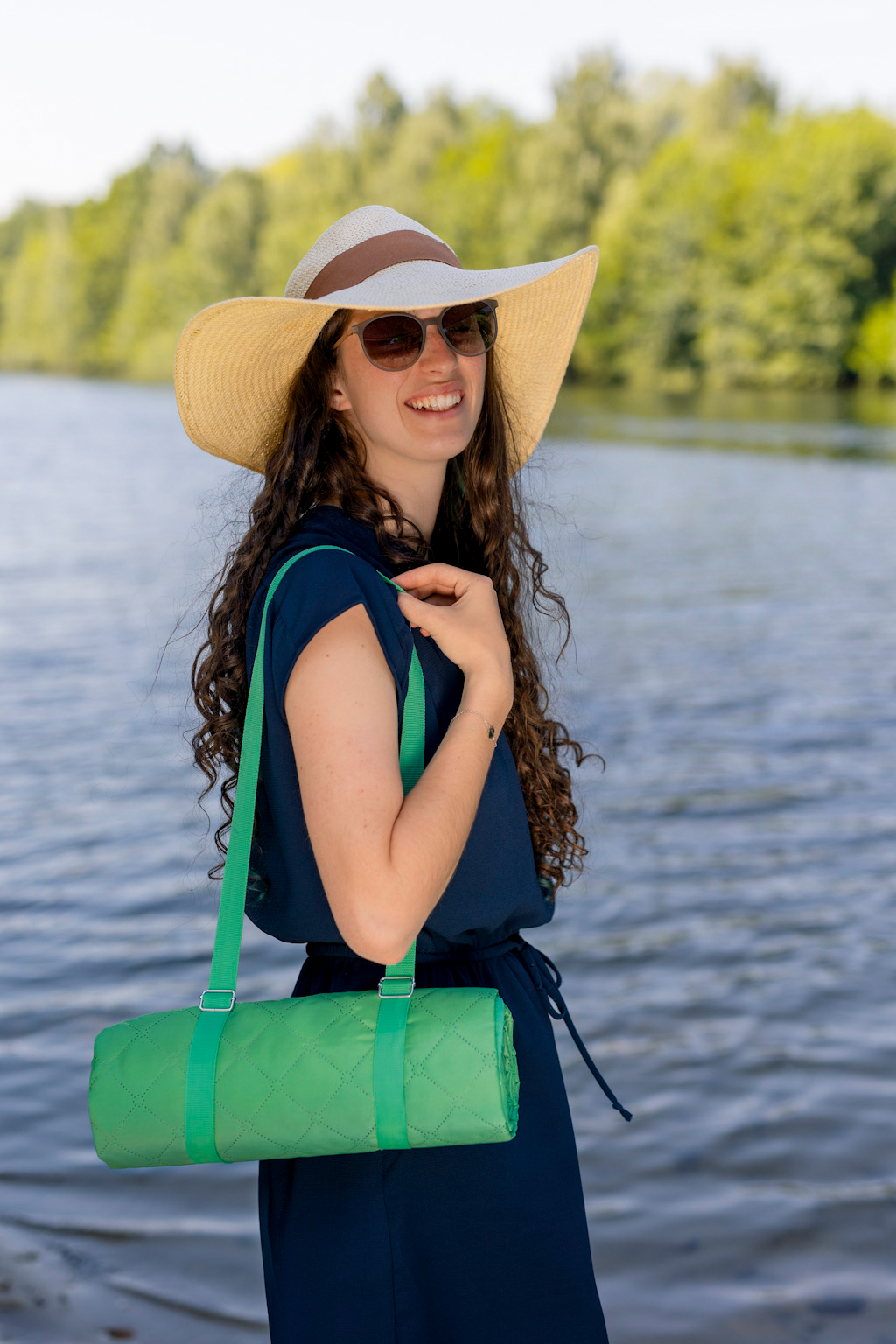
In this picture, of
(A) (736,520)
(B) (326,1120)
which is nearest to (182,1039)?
(B) (326,1120)

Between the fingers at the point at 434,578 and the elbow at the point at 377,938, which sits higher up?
the fingers at the point at 434,578

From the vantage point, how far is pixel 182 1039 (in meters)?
1.67

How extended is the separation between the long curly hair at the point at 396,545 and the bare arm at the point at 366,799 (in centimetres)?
37

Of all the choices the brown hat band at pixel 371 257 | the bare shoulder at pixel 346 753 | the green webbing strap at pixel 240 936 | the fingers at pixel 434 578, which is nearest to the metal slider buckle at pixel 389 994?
the green webbing strap at pixel 240 936

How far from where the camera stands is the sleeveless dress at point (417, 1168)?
5.71ft

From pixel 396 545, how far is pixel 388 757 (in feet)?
1.61

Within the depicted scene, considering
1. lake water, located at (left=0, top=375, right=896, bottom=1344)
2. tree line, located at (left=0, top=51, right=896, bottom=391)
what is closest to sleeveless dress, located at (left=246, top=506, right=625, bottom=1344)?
lake water, located at (left=0, top=375, right=896, bottom=1344)

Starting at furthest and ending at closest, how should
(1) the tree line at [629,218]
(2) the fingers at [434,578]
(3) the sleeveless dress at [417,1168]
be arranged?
(1) the tree line at [629,218], (2) the fingers at [434,578], (3) the sleeveless dress at [417,1168]

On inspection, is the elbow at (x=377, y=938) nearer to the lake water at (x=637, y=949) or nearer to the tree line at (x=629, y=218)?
the lake water at (x=637, y=949)

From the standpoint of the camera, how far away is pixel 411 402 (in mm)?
2039

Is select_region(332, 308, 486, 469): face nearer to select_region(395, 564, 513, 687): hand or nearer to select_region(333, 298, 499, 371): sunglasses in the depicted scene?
select_region(333, 298, 499, 371): sunglasses

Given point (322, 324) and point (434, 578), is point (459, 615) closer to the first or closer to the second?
point (434, 578)

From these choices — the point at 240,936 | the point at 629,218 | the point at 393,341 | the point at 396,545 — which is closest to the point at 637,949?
the point at 396,545

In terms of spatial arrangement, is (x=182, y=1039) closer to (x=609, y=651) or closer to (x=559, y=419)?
(x=609, y=651)
